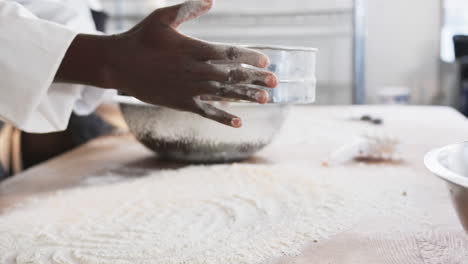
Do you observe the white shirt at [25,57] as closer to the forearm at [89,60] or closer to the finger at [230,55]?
the forearm at [89,60]

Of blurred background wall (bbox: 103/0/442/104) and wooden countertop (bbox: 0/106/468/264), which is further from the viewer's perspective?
blurred background wall (bbox: 103/0/442/104)

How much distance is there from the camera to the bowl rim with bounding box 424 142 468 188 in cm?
28

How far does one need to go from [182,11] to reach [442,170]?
0.26 metres

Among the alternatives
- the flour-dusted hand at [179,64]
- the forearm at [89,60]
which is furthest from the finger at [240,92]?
the forearm at [89,60]

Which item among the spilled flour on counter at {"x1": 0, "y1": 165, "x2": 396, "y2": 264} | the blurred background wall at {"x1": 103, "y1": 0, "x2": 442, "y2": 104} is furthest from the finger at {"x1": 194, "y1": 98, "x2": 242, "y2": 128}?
the blurred background wall at {"x1": 103, "y1": 0, "x2": 442, "y2": 104}

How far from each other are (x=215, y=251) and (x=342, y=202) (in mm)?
189

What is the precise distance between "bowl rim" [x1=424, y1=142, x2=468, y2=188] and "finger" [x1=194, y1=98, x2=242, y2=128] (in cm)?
18

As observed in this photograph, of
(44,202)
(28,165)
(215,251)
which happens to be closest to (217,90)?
(215,251)

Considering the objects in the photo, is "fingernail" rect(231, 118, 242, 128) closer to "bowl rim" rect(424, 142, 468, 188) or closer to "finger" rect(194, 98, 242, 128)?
"finger" rect(194, 98, 242, 128)

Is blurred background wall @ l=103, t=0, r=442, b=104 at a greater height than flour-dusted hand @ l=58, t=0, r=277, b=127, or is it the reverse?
flour-dusted hand @ l=58, t=0, r=277, b=127

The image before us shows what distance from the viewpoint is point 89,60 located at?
46 cm

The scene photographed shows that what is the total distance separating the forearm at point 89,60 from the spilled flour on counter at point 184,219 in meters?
0.15

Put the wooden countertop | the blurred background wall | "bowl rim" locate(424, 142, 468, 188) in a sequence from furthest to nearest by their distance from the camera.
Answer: the blurred background wall → the wooden countertop → "bowl rim" locate(424, 142, 468, 188)

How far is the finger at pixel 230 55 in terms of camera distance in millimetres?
425
